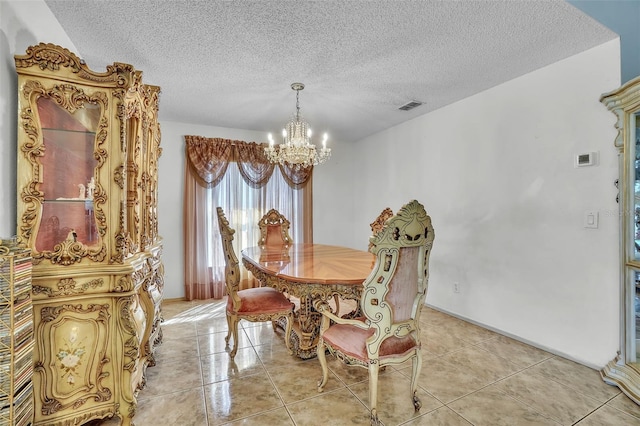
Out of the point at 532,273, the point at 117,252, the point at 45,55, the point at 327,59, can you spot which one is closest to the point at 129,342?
the point at 117,252

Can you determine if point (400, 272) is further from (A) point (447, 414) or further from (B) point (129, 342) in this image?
(B) point (129, 342)

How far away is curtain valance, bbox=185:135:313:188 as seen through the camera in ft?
13.2

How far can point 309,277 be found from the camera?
6.51 feet

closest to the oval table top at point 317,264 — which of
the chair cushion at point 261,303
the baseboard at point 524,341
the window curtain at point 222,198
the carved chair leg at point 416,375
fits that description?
the chair cushion at point 261,303

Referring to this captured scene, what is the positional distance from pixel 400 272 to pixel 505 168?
211 cm

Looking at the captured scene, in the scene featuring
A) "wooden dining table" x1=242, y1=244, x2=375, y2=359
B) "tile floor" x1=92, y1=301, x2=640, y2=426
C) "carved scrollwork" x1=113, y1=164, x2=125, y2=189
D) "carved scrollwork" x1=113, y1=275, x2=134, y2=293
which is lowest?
"tile floor" x1=92, y1=301, x2=640, y2=426

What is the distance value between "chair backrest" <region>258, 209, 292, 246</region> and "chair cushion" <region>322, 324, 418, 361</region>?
210cm

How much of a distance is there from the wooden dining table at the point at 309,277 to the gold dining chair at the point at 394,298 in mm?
315

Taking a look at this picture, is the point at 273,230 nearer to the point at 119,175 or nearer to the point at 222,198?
the point at 222,198

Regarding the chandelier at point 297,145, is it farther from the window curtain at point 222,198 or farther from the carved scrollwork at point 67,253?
the carved scrollwork at point 67,253

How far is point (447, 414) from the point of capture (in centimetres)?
174

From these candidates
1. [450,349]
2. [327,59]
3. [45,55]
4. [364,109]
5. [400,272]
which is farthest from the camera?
[364,109]

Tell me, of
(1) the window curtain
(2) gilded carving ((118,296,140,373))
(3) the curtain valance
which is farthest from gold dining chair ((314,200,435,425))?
(3) the curtain valance

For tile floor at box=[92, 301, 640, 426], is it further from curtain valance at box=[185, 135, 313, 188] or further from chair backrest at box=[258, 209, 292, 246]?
curtain valance at box=[185, 135, 313, 188]
